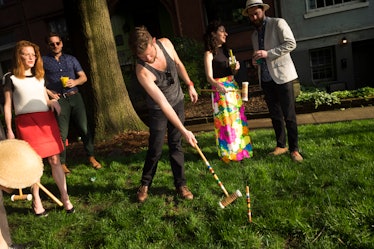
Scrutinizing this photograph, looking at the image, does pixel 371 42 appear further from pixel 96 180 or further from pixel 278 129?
pixel 96 180

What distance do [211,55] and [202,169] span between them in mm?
1787

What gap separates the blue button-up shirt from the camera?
5301 mm

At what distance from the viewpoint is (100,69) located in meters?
7.27

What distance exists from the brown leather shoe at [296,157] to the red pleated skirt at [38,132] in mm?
3386

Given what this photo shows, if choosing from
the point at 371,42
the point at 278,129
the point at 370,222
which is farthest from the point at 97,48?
the point at 371,42

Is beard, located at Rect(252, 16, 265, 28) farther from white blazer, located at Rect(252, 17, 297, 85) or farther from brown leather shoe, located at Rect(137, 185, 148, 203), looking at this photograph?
brown leather shoe, located at Rect(137, 185, 148, 203)

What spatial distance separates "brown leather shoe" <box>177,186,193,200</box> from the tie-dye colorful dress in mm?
1139

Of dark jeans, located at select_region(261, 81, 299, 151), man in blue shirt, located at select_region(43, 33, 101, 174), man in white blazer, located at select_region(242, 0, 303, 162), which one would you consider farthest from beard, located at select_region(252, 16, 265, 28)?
man in blue shirt, located at select_region(43, 33, 101, 174)

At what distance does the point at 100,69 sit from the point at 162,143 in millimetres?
3946

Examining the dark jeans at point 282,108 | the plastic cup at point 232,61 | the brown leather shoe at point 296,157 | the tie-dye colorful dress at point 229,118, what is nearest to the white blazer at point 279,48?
the dark jeans at point 282,108

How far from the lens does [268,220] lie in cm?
328

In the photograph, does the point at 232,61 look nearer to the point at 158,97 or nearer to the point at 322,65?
the point at 158,97

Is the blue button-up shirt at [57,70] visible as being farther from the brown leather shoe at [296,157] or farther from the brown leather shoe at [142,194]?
the brown leather shoe at [296,157]

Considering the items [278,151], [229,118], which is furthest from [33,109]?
[278,151]
